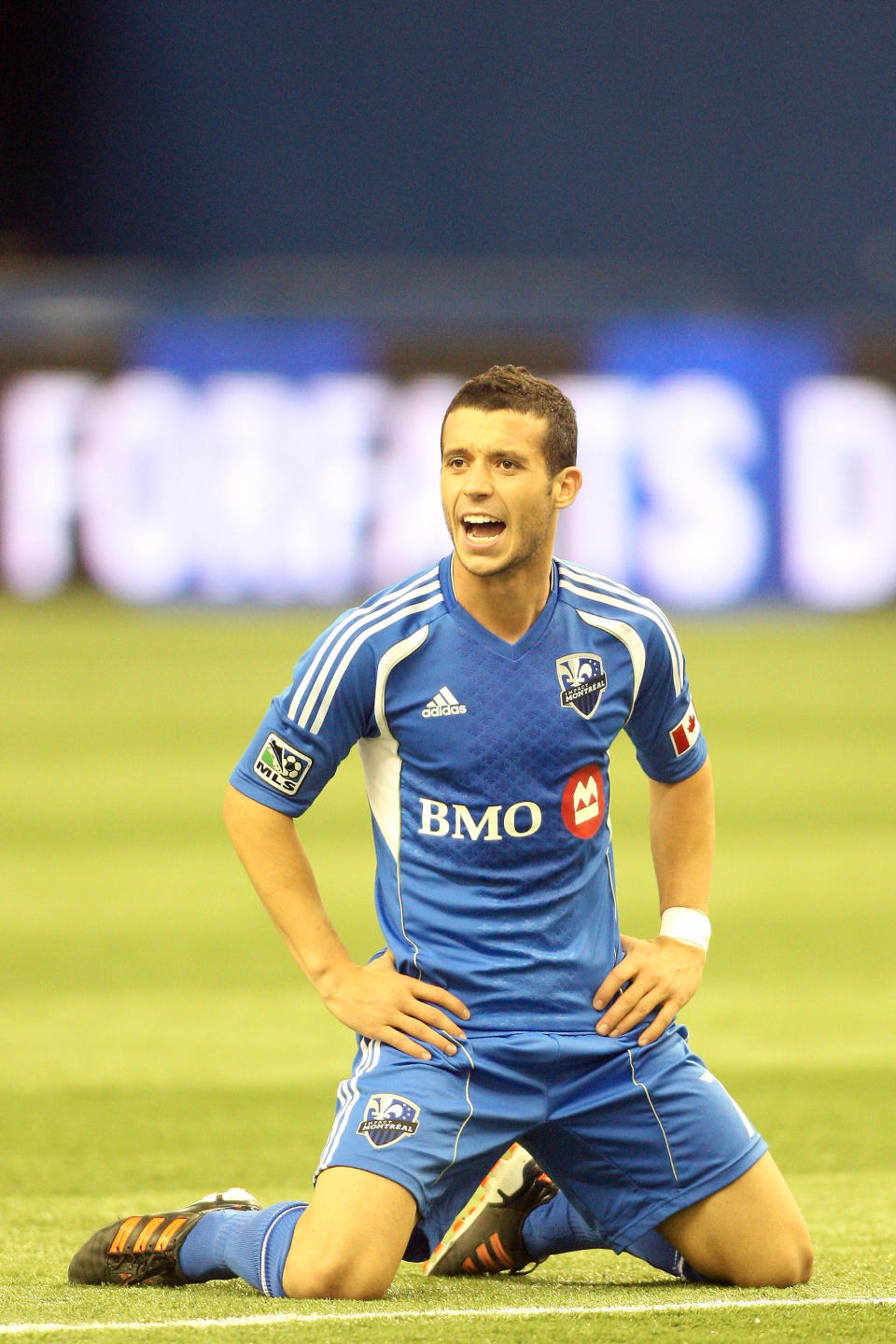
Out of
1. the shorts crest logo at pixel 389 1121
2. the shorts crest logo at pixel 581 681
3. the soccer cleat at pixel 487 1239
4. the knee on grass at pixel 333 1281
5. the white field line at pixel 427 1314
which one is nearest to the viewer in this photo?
the white field line at pixel 427 1314

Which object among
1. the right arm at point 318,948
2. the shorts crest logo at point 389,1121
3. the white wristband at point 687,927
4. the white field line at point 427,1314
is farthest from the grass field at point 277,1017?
the white wristband at point 687,927

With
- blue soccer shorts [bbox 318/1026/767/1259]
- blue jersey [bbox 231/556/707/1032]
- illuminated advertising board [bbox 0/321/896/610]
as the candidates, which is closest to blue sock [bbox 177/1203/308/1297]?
blue soccer shorts [bbox 318/1026/767/1259]

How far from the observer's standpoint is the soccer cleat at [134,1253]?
358 centimetres

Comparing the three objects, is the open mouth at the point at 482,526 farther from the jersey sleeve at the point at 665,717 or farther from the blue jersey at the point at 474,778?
the jersey sleeve at the point at 665,717

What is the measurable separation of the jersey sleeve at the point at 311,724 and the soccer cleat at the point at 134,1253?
0.79 m

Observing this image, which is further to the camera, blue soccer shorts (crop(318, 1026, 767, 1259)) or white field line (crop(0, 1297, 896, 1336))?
blue soccer shorts (crop(318, 1026, 767, 1259))

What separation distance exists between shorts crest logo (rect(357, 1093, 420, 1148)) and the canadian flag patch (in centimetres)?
89

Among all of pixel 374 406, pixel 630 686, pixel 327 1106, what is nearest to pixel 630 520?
pixel 374 406

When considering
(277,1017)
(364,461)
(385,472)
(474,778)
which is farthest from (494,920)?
(364,461)

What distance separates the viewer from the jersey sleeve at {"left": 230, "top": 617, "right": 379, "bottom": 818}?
3.58 metres

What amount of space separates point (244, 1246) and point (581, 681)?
3.90ft

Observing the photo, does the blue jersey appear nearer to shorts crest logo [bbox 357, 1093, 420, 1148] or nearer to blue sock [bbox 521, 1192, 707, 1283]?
shorts crest logo [bbox 357, 1093, 420, 1148]

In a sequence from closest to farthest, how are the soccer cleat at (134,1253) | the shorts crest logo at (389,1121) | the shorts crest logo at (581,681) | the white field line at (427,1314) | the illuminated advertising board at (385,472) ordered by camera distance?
the white field line at (427,1314), the shorts crest logo at (389,1121), the soccer cleat at (134,1253), the shorts crest logo at (581,681), the illuminated advertising board at (385,472)

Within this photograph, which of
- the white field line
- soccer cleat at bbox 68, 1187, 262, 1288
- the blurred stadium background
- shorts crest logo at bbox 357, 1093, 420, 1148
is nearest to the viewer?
the white field line
